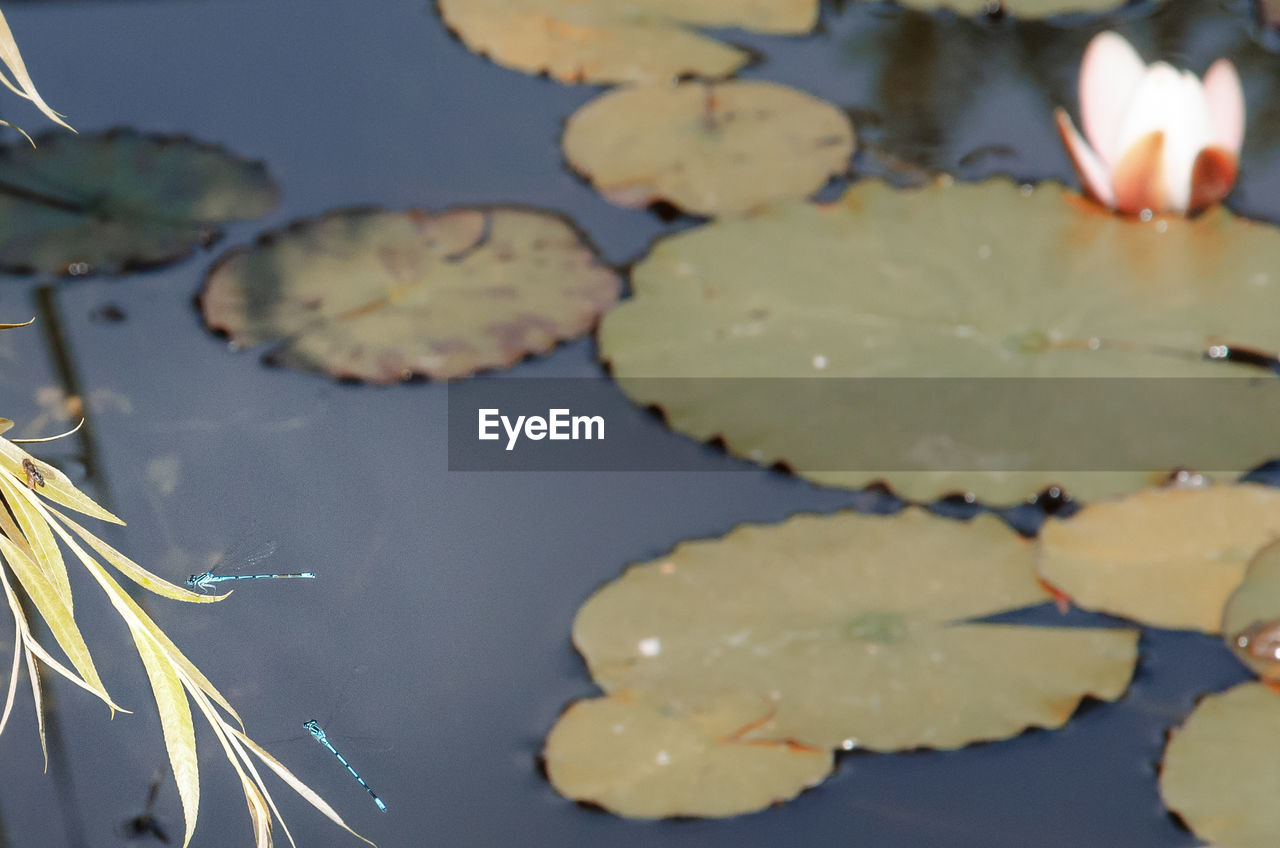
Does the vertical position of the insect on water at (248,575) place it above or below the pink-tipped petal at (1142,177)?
below

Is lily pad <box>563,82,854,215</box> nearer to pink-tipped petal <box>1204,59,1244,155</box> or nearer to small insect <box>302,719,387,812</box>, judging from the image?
pink-tipped petal <box>1204,59,1244,155</box>

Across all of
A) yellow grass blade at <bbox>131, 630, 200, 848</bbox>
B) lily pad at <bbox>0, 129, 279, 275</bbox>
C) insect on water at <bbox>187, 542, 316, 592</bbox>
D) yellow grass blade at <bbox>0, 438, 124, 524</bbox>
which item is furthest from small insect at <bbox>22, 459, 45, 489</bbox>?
lily pad at <bbox>0, 129, 279, 275</bbox>

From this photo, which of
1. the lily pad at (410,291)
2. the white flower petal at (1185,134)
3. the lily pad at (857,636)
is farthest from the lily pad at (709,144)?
the lily pad at (857,636)

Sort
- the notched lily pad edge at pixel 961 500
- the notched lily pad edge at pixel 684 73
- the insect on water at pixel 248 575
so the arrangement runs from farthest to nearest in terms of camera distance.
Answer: the notched lily pad edge at pixel 684 73
the notched lily pad edge at pixel 961 500
the insect on water at pixel 248 575

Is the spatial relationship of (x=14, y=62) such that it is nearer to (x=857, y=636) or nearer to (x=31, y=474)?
(x=31, y=474)

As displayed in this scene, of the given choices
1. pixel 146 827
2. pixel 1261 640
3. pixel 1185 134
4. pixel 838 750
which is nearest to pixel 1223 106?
pixel 1185 134

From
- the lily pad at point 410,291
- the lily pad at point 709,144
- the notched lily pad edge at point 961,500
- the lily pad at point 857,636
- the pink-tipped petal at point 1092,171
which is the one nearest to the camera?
the lily pad at point 857,636

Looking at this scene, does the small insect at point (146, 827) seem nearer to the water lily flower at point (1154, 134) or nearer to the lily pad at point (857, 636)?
the lily pad at point (857, 636)
